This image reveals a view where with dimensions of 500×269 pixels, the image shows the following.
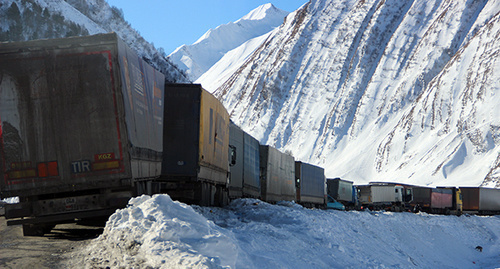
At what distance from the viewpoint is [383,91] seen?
129 m

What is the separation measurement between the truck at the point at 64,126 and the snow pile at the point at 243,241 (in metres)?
1.78

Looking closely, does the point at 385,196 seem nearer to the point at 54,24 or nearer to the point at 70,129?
the point at 70,129

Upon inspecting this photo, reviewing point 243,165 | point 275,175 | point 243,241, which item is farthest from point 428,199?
point 243,241

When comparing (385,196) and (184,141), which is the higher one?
(184,141)

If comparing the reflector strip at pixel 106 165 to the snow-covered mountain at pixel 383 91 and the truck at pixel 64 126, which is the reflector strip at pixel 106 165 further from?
the snow-covered mountain at pixel 383 91

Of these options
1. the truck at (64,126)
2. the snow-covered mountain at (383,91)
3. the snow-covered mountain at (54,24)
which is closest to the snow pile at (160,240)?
the truck at (64,126)

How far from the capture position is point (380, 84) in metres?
131

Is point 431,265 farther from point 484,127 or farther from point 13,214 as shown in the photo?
point 484,127

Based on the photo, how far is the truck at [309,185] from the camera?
3956 centimetres

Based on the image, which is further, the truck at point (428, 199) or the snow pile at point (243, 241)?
the truck at point (428, 199)

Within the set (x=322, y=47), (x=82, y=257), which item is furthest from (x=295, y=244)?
(x=322, y=47)

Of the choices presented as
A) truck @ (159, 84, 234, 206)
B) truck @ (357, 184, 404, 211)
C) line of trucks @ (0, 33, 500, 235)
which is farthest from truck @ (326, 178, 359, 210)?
line of trucks @ (0, 33, 500, 235)

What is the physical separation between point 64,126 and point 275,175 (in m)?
22.1

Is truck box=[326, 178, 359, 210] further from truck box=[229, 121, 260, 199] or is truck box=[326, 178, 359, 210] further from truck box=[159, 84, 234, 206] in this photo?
truck box=[159, 84, 234, 206]
